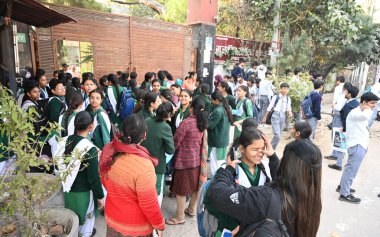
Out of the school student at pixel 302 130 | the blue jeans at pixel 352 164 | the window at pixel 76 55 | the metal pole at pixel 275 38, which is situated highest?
the metal pole at pixel 275 38

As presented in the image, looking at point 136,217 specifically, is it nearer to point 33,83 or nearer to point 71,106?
point 71,106

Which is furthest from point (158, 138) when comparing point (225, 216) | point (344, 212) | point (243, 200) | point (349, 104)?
point (349, 104)

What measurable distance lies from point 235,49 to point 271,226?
38.3 feet

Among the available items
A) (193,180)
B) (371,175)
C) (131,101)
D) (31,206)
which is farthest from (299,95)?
(31,206)

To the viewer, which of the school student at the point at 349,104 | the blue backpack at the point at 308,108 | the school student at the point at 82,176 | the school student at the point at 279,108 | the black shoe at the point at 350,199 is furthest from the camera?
the blue backpack at the point at 308,108

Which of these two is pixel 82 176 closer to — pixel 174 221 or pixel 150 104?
pixel 150 104

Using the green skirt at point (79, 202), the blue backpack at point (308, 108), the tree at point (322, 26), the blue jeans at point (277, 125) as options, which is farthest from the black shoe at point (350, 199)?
the tree at point (322, 26)

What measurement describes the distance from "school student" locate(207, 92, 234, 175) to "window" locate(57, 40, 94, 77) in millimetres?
5582

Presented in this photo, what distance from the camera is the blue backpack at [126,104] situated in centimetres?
519

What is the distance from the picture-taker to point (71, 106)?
11.3ft

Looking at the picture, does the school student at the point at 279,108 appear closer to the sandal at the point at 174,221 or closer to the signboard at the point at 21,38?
the sandal at the point at 174,221

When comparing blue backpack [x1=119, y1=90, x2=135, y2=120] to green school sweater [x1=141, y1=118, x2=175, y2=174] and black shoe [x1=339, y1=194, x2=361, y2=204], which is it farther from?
black shoe [x1=339, y1=194, x2=361, y2=204]

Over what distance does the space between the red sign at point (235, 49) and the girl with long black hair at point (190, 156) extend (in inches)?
345

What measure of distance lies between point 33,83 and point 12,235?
8.19 feet
